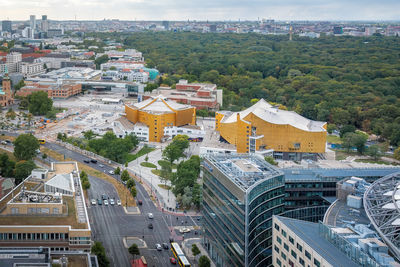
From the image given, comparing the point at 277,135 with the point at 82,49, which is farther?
the point at 82,49

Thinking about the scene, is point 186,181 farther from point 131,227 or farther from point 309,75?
point 309,75

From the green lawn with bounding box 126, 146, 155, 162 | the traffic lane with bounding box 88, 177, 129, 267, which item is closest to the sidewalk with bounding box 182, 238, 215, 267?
the traffic lane with bounding box 88, 177, 129, 267

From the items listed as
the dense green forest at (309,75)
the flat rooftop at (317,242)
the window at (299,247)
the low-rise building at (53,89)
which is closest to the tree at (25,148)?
the flat rooftop at (317,242)

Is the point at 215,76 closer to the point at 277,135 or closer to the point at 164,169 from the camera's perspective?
the point at 277,135

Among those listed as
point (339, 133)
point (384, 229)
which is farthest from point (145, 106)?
point (384, 229)

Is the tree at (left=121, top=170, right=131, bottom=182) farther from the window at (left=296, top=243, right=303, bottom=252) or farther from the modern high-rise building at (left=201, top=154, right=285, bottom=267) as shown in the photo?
the window at (left=296, top=243, right=303, bottom=252)

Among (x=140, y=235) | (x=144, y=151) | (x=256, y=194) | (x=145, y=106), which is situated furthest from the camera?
(x=145, y=106)

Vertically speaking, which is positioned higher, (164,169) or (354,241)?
(354,241)
